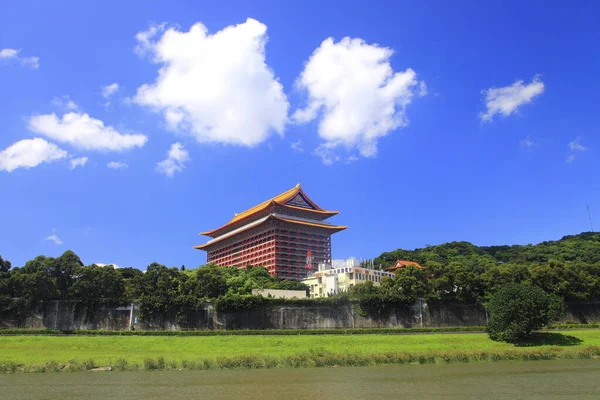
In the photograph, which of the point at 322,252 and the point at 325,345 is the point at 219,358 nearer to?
the point at 325,345

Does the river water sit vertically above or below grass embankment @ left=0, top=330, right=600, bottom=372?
below

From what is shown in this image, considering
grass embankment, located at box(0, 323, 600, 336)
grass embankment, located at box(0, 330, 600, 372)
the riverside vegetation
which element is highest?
the riverside vegetation

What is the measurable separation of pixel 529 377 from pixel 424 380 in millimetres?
5194

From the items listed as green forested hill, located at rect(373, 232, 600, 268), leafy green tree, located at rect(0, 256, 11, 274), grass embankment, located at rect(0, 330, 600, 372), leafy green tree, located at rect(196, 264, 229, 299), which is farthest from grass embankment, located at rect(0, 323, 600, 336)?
green forested hill, located at rect(373, 232, 600, 268)

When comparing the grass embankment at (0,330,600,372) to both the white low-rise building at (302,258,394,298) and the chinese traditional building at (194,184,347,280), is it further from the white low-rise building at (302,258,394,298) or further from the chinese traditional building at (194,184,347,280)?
the chinese traditional building at (194,184,347,280)

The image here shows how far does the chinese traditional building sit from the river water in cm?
6899

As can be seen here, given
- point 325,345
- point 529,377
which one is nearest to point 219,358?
point 325,345

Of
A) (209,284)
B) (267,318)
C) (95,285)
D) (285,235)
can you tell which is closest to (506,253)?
(285,235)

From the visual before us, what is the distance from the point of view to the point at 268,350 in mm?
38469

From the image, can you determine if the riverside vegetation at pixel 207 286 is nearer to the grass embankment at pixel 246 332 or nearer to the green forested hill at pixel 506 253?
the grass embankment at pixel 246 332

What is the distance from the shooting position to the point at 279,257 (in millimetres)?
97812

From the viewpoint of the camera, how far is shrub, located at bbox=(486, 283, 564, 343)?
1560 inches

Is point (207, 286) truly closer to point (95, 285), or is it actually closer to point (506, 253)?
point (95, 285)

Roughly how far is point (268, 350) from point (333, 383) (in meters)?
16.4
